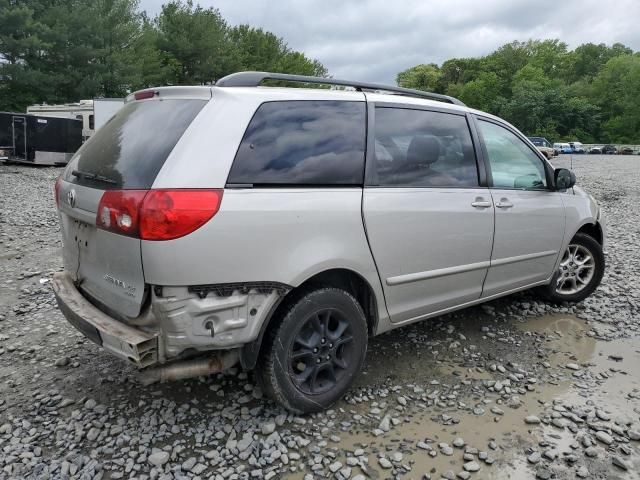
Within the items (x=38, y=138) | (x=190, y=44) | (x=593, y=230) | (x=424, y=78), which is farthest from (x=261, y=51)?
(x=424, y=78)

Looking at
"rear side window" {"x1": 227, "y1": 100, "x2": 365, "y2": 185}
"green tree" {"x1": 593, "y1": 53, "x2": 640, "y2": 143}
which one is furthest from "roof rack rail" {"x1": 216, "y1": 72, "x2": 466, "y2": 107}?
"green tree" {"x1": 593, "y1": 53, "x2": 640, "y2": 143}

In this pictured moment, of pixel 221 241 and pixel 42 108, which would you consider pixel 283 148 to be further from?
pixel 42 108

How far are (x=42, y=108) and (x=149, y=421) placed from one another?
24.9 m

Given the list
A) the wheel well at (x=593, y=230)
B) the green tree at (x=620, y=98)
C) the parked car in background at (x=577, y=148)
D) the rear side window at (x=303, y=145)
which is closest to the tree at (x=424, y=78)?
the green tree at (x=620, y=98)

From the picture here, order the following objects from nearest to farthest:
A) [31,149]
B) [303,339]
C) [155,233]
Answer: [155,233], [303,339], [31,149]

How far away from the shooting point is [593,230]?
4930mm

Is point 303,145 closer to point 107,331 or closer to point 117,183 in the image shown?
point 117,183

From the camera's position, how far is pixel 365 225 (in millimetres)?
2926

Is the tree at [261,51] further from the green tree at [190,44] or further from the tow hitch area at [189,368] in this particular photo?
the tow hitch area at [189,368]

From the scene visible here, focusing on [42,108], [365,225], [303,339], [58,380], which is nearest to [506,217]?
[365,225]

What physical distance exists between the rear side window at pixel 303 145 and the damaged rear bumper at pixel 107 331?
2.96 ft

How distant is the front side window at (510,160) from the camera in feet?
12.7

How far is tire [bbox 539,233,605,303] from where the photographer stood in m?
4.70

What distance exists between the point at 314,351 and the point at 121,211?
130 cm
